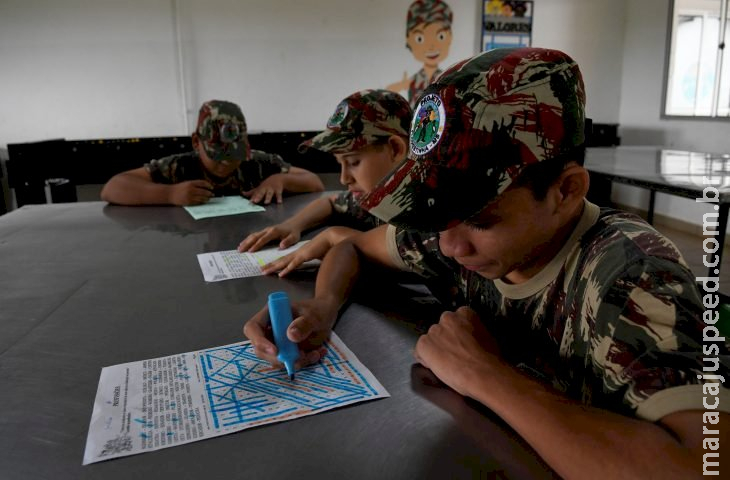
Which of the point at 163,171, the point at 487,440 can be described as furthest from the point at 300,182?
the point at 487,440

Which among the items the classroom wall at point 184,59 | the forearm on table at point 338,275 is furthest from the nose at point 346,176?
the classroom wall at point 184,59

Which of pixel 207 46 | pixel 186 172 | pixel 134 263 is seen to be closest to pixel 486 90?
pixel 134 263

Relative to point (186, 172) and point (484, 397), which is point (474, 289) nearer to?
point (484, 397)

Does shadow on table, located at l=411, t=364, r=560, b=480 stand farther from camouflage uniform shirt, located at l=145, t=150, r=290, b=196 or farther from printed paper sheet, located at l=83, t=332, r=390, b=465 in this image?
camouflage uniform shirt, located at l=145, t=150, r=290, b=196

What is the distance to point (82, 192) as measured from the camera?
11.9 ft

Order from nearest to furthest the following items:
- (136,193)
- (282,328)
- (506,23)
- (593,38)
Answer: (282,328)
(136,193)
(506,23)
(593,38)

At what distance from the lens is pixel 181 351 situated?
0.70 meters

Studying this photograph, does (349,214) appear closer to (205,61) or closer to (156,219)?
(156,219)

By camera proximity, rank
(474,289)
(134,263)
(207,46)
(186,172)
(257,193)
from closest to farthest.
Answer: (474,289) < (134,263) < (257,193) < (186,172) < (207,46)

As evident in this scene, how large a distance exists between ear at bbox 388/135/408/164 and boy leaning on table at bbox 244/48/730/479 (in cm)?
59

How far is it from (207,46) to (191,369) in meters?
3.40

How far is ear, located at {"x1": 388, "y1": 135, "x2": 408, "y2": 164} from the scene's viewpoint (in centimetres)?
121

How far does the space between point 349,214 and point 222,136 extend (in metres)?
0.68

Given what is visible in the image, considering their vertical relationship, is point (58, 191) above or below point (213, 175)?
below
